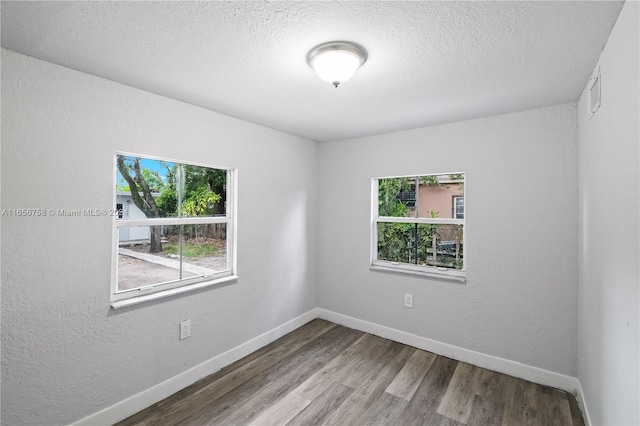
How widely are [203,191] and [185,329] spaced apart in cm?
117

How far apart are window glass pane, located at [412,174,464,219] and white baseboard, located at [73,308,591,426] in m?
1.30

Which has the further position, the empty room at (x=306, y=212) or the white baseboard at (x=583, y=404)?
the white baseboard at (x=583, y=404)

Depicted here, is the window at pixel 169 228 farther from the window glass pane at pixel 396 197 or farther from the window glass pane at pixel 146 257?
the window glass pane at pixel 396 197

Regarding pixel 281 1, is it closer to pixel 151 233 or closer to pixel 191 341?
pixel 151 233

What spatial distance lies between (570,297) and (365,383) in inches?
69.5

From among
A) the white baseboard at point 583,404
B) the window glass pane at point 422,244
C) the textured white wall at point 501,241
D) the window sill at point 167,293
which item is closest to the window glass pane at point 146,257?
the window sill at point 167,293

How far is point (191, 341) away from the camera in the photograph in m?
2.40

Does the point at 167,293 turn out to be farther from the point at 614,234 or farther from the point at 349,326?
the point at 614,234

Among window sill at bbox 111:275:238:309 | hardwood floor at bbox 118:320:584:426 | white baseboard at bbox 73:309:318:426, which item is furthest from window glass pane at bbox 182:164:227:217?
hardwood floor at bbox 118:320:584:426

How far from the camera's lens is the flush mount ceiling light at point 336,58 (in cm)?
149

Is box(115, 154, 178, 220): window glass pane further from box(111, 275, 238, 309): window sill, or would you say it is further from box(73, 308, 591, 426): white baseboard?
box(73, 308, 591, 426): white baseboard

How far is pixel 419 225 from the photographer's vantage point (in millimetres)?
3141

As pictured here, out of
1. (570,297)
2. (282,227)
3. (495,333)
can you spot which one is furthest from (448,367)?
(282,227)

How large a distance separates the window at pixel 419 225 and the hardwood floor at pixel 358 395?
0.90 m
